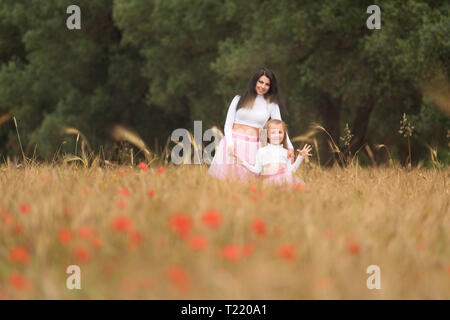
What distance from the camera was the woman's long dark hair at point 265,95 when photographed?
21.5 ft

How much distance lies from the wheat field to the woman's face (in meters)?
2.80

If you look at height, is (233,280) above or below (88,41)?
below

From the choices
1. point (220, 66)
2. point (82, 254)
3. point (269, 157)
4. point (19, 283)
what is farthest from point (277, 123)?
point (220, 66)

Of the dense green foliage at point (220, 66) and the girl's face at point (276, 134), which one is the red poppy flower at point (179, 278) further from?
the dense green foliage at point (220, 66)

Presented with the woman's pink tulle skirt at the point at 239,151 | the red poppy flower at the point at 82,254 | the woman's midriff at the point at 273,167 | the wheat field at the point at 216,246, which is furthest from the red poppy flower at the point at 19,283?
the woman's pink tulle skirt at the point at 239,151

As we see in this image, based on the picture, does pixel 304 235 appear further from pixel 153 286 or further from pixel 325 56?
pixel 325 56

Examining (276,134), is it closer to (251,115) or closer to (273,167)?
(273,167)

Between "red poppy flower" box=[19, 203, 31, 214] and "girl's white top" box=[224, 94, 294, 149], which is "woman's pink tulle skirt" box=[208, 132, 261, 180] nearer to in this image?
"girl's white top" box=[224, 94, 294, 149]

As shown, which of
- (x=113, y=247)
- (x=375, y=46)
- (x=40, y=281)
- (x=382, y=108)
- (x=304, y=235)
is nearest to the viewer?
(x=40, y=281)

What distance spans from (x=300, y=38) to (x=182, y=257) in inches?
516

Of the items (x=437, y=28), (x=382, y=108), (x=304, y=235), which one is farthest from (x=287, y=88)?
(x=304, y=235)

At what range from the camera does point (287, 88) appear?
16281mm

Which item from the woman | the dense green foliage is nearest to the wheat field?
the woman

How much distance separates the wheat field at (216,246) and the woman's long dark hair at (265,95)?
108 inches
